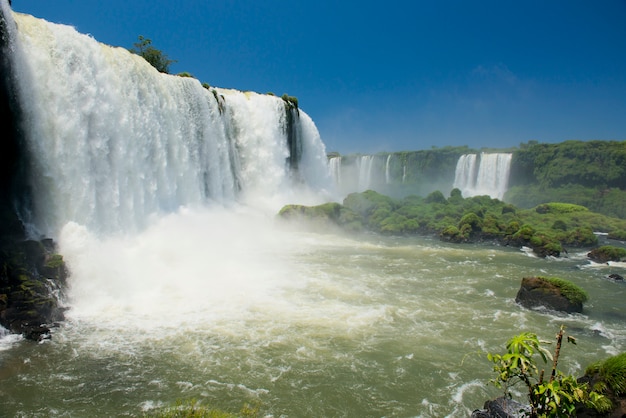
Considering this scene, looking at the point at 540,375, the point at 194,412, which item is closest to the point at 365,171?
the point at 194,412

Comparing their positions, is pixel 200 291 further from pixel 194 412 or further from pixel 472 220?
pixel 472 220

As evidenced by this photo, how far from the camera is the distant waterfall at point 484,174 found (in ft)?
147

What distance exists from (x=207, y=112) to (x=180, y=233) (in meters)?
8.82

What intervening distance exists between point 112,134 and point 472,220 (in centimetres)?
1961

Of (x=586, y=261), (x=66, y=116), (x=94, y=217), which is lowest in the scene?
(x=586, y=261)

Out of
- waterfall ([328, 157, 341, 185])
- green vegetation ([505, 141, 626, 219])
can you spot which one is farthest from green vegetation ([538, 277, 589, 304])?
waterfall ([328, 157, 341, 185])

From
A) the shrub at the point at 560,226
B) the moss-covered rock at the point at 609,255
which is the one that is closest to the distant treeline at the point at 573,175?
the shrub at the point at 560,226

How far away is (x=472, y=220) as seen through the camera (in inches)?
971

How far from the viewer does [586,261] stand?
63.7 feet

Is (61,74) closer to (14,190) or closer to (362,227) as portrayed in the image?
(14,190)

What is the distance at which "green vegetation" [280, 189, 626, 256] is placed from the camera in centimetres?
2356

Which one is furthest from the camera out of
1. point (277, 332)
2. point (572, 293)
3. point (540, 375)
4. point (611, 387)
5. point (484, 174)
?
point (484, 174)

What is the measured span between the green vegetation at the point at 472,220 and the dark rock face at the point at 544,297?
31.0 ft

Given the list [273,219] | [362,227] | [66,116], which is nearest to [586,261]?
[362,227]
